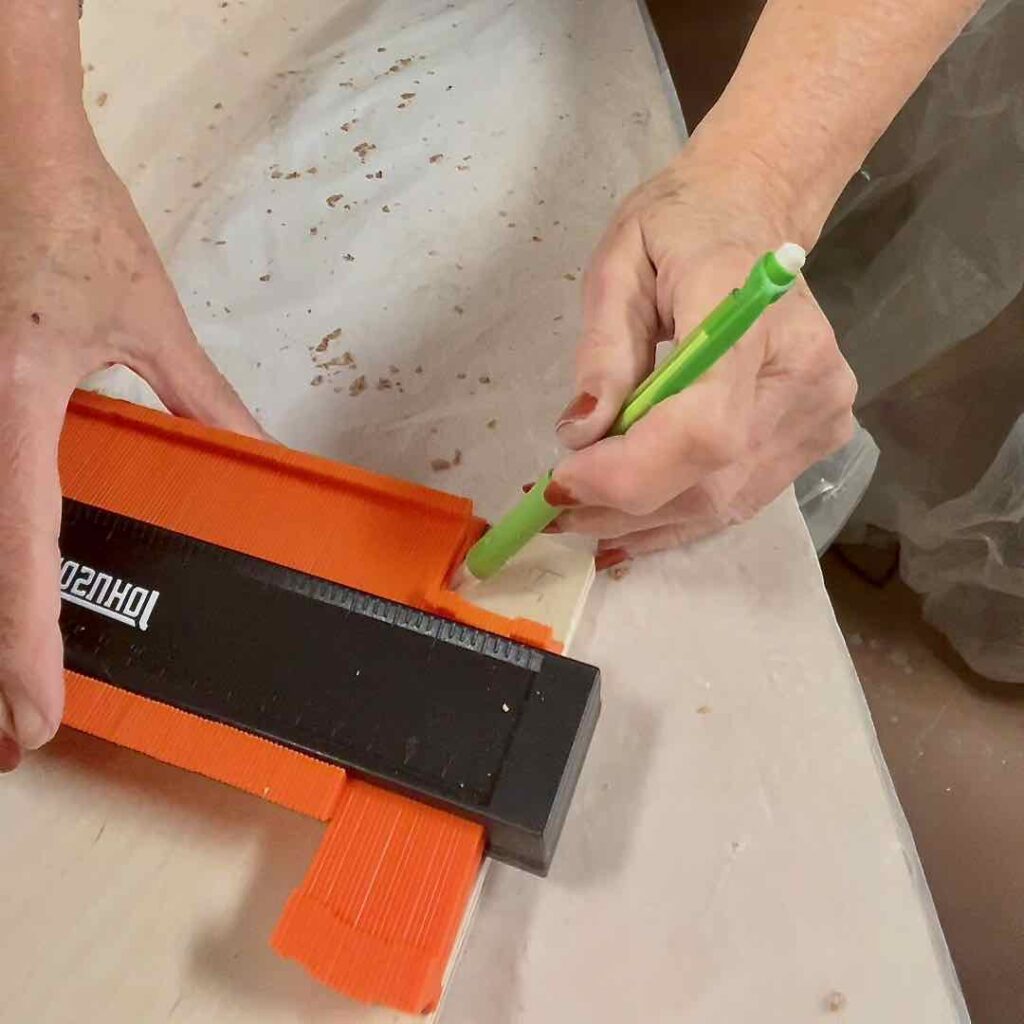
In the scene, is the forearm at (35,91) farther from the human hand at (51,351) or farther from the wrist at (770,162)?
the wrist at (770,162)

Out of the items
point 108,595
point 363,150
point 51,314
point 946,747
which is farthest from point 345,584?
point 946,747

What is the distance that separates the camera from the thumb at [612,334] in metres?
0.45

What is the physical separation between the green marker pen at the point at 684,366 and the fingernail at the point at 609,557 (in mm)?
80

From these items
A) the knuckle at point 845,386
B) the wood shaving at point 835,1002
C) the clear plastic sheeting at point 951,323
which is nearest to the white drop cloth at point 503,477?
the wood shaving at point 835,1002

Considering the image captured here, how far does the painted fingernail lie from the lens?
1.57 feet

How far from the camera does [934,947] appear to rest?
49 centimetres

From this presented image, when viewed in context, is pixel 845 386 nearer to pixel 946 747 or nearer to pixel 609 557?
pixel 609 557

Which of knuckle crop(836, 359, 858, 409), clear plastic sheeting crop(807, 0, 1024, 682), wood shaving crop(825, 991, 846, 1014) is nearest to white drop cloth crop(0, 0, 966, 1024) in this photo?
wood shaving crop(825, 991, 846, 1014)

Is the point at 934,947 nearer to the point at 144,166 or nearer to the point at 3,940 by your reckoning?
the point at 3,940

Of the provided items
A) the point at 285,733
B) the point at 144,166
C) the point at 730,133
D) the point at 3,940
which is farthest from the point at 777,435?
the point at 144,166

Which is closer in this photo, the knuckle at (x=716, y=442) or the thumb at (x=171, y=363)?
the knuckle at (x=716, y=442)

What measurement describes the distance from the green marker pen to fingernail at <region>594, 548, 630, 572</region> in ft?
0.26

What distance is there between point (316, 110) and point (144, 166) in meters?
0.14

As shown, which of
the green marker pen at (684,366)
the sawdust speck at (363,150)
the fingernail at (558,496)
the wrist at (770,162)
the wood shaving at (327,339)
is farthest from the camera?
the sawdust speck at (363,150)
